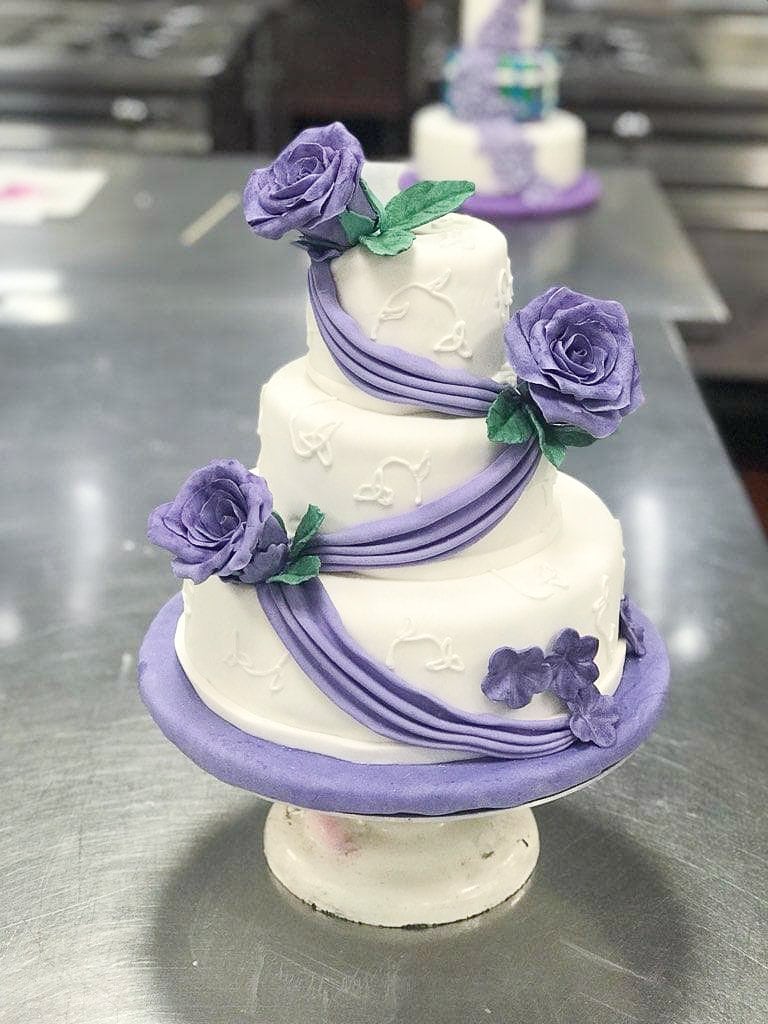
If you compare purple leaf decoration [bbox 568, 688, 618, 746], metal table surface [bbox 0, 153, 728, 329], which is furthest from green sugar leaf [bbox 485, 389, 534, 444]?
metal table surface [bbox 0, 153, 728, 329]

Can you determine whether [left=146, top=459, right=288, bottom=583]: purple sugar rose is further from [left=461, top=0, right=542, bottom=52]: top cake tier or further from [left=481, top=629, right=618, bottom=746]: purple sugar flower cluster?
[left=461, top=0, right=542, bottom=52]: top cake tier

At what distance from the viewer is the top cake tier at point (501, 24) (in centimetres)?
341

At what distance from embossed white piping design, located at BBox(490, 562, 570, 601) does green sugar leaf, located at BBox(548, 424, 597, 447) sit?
0.40ft

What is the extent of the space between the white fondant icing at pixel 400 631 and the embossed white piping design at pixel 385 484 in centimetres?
7

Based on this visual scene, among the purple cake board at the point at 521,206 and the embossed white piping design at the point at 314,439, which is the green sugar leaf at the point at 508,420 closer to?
the embossed white piping design at the point at 314,439

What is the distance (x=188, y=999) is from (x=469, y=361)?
0.60 m

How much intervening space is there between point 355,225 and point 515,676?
1.31 ft

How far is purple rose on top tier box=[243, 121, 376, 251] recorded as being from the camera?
115cm

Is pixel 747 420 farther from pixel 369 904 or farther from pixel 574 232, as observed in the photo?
pixel 369 904

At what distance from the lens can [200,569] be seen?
1155 millimetres

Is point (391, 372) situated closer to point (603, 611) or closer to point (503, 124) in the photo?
point (603, 611)

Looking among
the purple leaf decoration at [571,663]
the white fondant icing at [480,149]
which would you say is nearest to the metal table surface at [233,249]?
the white fondant icing at [480,149]

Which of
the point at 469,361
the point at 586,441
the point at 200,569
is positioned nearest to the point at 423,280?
the point at 469,361

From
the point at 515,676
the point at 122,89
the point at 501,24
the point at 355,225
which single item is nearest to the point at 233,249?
the point at 501,24
